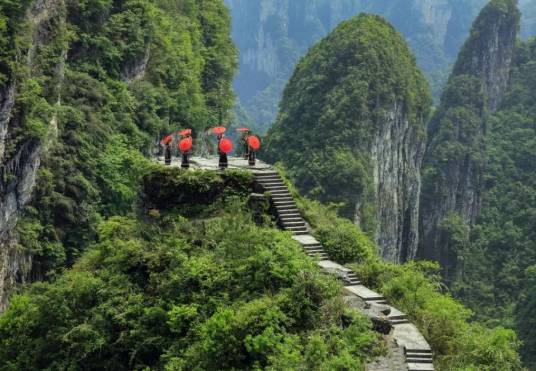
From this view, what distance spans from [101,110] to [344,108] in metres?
18.5

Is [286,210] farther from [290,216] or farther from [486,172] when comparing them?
[486,172]

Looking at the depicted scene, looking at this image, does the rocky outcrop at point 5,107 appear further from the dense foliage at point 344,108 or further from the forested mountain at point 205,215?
the dense foliage at point 344,108

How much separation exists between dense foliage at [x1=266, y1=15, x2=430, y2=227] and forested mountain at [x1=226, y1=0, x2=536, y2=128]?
348 ft

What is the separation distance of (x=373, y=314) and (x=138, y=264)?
14.6 ft

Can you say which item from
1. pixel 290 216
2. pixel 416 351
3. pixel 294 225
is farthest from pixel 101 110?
pixel 416 351

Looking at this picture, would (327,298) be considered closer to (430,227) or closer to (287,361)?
(287,361)

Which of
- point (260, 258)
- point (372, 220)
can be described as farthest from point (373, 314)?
point (372, 220)

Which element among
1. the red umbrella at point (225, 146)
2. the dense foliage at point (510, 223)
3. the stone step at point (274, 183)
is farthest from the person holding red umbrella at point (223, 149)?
the dense foliage at point (510, 223)

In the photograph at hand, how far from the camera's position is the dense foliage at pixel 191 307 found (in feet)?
34.6

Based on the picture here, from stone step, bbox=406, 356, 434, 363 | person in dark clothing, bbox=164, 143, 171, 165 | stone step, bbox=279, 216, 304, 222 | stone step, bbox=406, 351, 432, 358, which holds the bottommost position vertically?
stone step, bbox=406, 356, 434, 363

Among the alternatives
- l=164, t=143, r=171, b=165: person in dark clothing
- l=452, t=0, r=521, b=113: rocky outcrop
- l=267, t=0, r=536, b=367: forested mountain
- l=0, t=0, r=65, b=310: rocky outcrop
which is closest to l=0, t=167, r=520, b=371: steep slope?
l=164, t=143, r=171, b=165: person in dark clothing

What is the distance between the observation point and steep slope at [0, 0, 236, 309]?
21.2m

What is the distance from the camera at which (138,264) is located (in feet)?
43.9

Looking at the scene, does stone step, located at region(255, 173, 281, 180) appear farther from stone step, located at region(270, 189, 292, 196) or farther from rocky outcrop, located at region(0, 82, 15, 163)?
rocky outcrop, located at region(0, 82, 15, 163)
